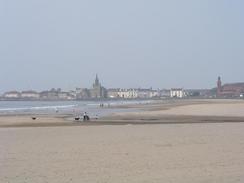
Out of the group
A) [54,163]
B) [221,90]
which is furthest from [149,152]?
[221,90]

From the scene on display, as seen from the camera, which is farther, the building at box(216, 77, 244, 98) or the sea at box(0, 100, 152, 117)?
the building at box(216, 77, 244, 98)

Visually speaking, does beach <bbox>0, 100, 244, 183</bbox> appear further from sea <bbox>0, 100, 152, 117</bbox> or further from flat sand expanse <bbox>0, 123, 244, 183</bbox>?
sea <bbox>0, 100, 152, 117</bbox>

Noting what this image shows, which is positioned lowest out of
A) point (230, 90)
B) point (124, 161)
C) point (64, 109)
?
point (124, 161)

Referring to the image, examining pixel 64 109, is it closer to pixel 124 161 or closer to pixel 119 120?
pixel 119 120

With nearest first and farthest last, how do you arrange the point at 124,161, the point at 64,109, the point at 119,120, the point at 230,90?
the point at 124,161
the point at 119,120
the point at 64,109
the point at 230,90

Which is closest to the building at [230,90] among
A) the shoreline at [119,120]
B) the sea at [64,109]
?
the sea at [64,109]

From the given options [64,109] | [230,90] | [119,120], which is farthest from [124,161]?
[230,90]

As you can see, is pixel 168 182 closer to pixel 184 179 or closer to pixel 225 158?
pixel 184 179

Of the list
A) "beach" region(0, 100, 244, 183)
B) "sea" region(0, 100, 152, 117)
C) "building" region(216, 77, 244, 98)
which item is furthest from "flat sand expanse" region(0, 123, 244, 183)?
"building" region(216, 77, 244, 98)

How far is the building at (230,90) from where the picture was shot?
184 metres

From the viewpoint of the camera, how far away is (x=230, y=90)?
19038cm

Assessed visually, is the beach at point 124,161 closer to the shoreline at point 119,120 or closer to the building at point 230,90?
the shoreline at point 119,120

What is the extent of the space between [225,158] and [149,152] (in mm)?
2273

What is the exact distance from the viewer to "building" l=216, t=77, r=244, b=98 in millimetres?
183875
